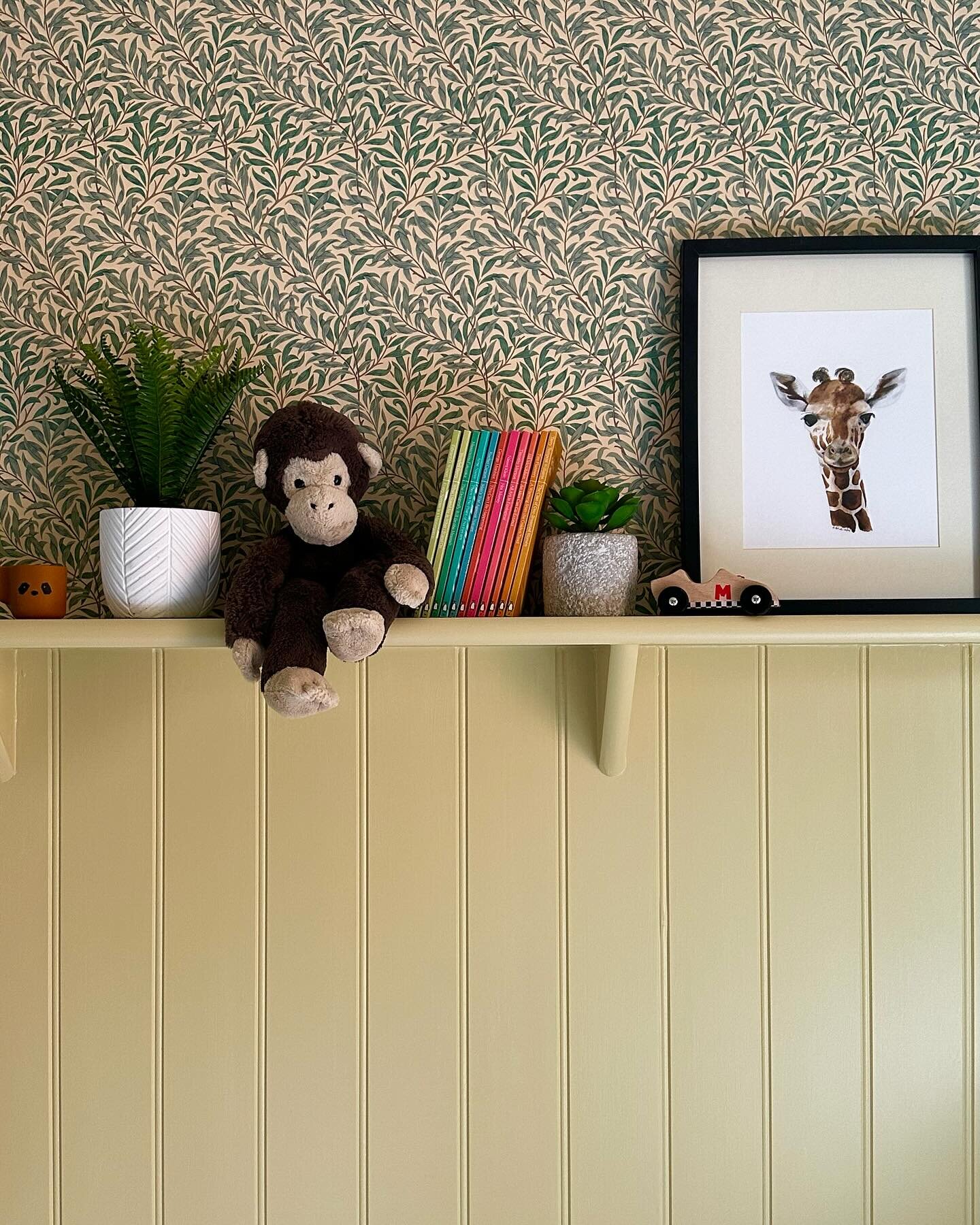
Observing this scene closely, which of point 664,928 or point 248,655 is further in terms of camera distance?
point 664,928

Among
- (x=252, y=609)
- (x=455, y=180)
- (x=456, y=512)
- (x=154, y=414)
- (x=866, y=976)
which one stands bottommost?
(x=866, y=976)

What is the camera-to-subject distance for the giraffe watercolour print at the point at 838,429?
1.10 m

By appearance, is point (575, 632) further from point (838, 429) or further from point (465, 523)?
point (838, 429)

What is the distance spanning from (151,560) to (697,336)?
0.65m

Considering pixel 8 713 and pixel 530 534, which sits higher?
pixel 530 534

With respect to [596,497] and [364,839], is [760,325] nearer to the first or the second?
[596,497]

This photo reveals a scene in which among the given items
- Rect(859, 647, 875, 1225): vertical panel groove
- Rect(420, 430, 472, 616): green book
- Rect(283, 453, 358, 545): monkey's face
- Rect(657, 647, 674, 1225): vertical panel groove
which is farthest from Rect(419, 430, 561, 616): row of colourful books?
Rect(859, 647, 875, 1225): vertical panel groove

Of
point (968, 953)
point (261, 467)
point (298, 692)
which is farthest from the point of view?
point (968, 953)

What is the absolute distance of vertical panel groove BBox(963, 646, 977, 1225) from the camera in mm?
1097

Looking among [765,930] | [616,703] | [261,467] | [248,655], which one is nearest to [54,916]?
[248,655]

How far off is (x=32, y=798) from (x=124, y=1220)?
490 mm

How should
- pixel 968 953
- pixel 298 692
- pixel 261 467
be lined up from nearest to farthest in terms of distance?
pixel 298 692
pixel 261 467
pixel 968 953

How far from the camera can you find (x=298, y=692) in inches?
33.4

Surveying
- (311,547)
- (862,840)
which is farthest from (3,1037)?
(862,840)
